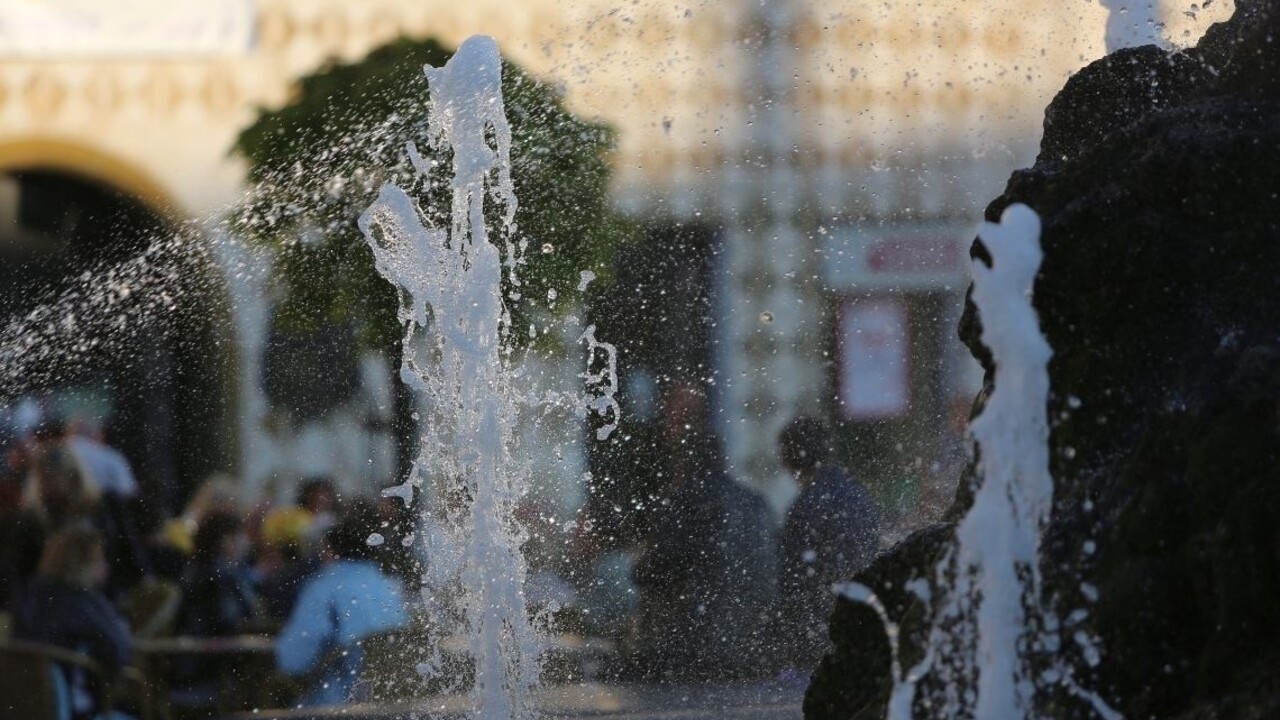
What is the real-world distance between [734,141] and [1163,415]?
9.40 m

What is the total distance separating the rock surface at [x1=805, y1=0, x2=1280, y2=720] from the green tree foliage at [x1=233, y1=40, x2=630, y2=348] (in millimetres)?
6762

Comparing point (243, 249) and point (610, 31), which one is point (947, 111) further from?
point (243, 249)

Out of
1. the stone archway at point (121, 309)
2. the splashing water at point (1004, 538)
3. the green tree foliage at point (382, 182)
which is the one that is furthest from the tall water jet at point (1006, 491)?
the green tree foliage at point (382, 182)

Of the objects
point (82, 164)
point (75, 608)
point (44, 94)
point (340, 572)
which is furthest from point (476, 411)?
point (44, 94)

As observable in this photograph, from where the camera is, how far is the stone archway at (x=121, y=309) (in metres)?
9.27

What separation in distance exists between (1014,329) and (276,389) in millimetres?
8013

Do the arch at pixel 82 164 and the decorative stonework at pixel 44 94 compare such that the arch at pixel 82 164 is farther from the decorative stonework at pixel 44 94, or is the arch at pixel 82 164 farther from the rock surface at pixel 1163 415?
the rock surface at pixel 1163 415

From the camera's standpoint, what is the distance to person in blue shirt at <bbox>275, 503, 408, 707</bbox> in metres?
6.57

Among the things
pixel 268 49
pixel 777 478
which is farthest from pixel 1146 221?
pixel 268 49

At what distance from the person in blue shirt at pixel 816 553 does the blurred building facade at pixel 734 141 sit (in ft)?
6.59

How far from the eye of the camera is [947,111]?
11.6 m

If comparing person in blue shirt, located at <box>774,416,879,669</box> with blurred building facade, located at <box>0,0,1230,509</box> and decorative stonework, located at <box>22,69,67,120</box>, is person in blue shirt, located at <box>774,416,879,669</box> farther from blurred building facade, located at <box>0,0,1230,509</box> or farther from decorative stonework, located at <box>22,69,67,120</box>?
decorative stonework, located at <box>22,69,67,120</box>

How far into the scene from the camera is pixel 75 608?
5.80 metres

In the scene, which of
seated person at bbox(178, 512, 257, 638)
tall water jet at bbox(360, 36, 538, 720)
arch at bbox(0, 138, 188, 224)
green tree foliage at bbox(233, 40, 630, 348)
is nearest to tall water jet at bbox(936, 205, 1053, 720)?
tall water jet at bbox(360, 36, 538, 720)
